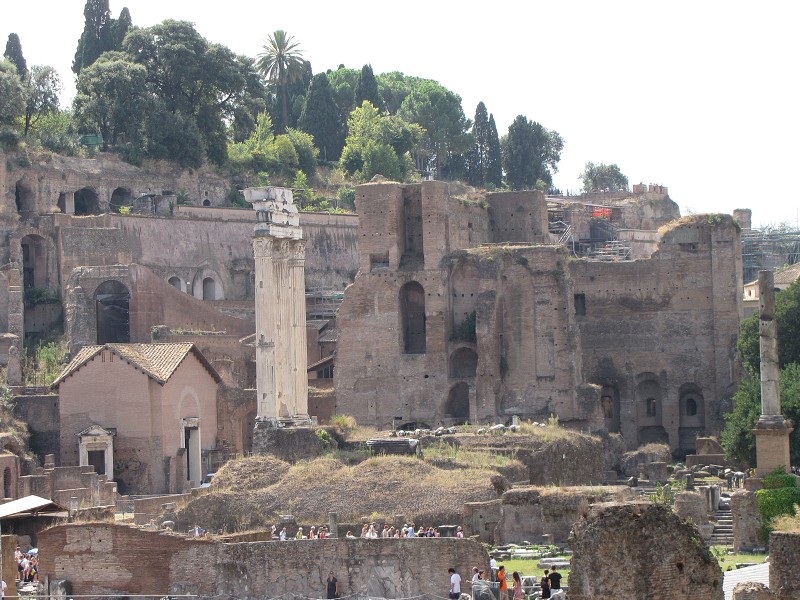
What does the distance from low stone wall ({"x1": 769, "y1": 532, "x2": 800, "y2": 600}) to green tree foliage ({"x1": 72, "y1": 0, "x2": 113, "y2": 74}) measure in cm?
5913

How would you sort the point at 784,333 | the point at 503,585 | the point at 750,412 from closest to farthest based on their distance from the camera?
the point at 503,585
the point at 750,412
the point at 784,333

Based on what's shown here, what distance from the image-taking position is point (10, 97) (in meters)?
68.6

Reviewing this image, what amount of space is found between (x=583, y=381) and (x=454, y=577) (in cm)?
3049

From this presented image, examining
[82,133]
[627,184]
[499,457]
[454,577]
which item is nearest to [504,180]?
[627,184]

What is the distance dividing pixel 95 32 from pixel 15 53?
5.12m

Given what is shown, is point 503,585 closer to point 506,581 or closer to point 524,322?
point 506,581

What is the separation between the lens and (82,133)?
74.5 m

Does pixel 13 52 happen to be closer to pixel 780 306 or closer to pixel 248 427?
pixel 248 427

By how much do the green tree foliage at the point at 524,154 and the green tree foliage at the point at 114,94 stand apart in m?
25.1

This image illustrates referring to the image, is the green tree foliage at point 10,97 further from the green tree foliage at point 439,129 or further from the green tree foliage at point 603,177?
the green tree foliage at point 603,177

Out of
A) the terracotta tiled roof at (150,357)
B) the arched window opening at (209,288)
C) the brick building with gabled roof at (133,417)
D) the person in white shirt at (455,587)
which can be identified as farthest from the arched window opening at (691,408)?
the person in white shirt at (455,587)

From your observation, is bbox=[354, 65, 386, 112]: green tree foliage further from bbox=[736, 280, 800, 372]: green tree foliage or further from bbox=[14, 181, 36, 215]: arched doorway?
bbox=[736, 280, 800, 372]: green tree foliage

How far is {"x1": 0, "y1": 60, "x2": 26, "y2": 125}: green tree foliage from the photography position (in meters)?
68.1

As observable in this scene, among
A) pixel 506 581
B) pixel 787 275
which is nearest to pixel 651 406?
pixel 787 275
